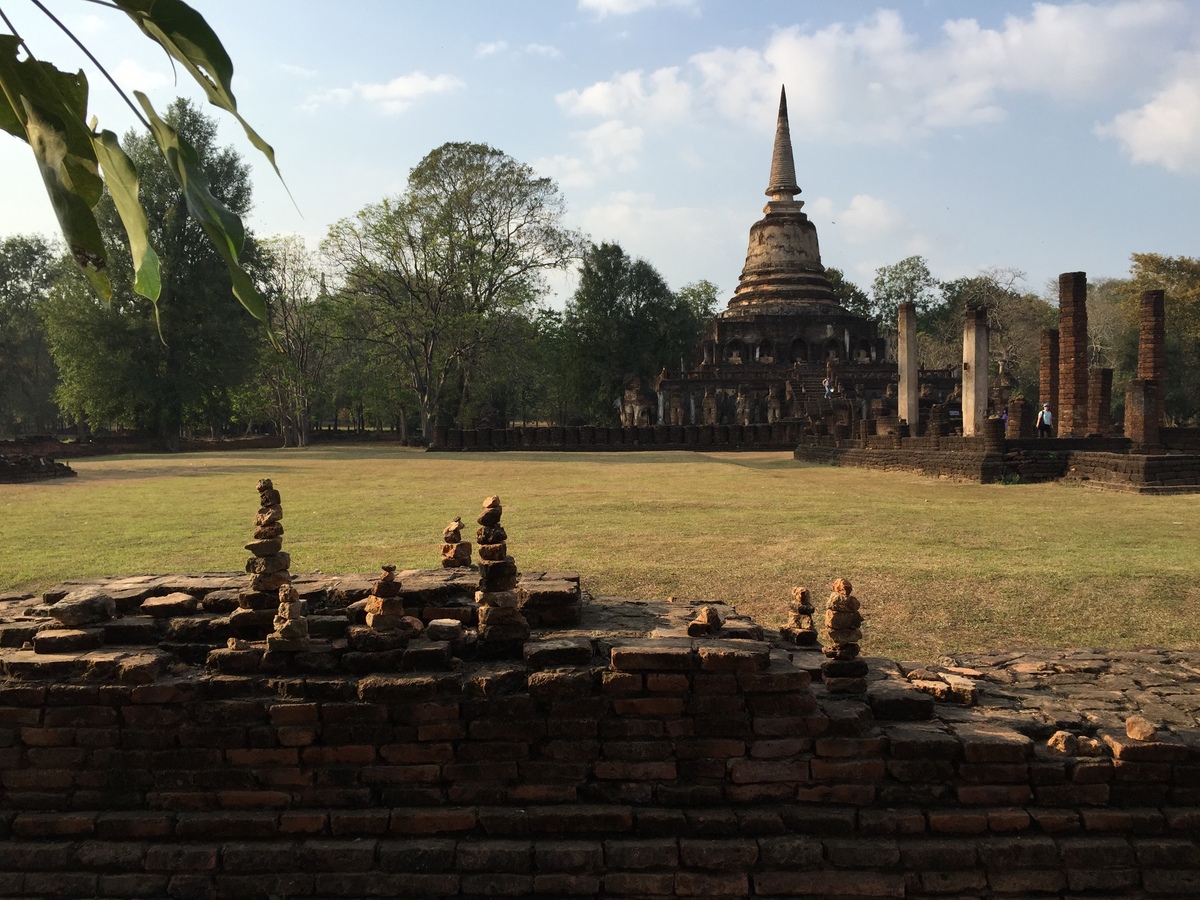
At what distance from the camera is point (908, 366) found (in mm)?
22781

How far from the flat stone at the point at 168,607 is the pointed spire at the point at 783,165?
43295 mm

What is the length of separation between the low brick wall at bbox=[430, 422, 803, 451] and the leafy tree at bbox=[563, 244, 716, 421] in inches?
521

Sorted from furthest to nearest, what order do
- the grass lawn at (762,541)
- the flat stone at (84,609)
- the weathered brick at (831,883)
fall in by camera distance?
the grass lawn at (762,541) < the flat stone at (84,609) < the weathered brick at (831,883)

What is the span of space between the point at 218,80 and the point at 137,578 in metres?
3.26

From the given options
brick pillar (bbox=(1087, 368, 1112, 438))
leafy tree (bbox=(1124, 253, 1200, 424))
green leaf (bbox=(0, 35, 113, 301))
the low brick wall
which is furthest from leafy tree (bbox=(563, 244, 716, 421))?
green leaf (bbox=(0, 35, 113, 301))

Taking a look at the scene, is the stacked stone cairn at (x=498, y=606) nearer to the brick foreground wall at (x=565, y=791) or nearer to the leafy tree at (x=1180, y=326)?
the brick foreground wall at (x=565, y=791)

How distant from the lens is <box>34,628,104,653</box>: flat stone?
326 cm

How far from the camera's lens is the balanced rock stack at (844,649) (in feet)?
10.8

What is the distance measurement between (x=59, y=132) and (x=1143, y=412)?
19948mm

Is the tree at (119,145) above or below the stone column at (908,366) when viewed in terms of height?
below

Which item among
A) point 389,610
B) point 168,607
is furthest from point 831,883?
point 168,607

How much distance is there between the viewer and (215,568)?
7449 millimetres

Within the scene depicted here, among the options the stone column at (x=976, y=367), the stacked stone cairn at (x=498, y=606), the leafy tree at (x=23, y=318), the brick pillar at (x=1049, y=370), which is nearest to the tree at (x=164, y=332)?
the leafy tree at (x=23, y=318)

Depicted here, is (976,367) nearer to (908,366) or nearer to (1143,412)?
(1143,412)
